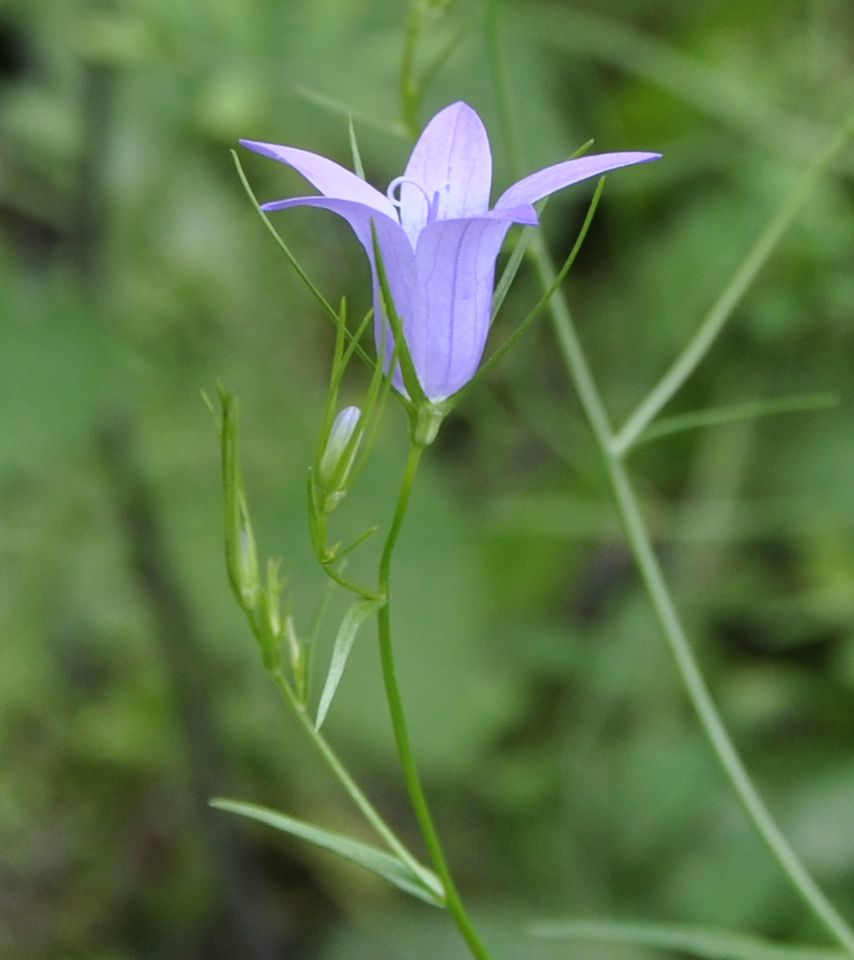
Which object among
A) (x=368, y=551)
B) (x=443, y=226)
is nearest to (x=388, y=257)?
(x=443, y=226)

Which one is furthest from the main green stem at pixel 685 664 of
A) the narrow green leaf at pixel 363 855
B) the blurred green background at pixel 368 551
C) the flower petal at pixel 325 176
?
the blurred green background at pixel 368 551

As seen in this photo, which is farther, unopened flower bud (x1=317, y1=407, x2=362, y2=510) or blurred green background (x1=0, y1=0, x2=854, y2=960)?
Answer: blurred green background (x1=0, y1=0, x2=854, y2=960)

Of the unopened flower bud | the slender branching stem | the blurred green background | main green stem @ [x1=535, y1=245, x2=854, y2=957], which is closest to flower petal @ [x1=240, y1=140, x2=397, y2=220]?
the unopened flower bud

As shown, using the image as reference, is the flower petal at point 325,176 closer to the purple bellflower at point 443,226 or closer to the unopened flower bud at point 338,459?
the purple bellflower at point 443,226

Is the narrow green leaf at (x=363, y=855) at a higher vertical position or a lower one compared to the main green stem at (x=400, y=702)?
lower

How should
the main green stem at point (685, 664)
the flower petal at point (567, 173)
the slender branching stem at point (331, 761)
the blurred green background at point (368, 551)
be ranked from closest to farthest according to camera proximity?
1. the flower petal at point (567, 173)
2. the slender branching stem at point (331, 761)
3. the main green stem at point (685, 664)
4. the blurred green background at point (368, 551)

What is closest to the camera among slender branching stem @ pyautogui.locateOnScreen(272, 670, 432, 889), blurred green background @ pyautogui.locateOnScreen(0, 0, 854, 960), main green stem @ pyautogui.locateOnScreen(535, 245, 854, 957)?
slender branching stem @ pyautogui.locateOnScreen(272, 670, 432, 889)

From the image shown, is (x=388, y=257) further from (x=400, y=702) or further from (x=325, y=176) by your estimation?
(x=400, y=702)

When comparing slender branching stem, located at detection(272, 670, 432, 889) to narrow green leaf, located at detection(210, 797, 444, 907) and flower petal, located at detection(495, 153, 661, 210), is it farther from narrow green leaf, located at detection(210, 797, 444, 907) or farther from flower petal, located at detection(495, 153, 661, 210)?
flower petal, located at detection(495, 153, 661, 210)
